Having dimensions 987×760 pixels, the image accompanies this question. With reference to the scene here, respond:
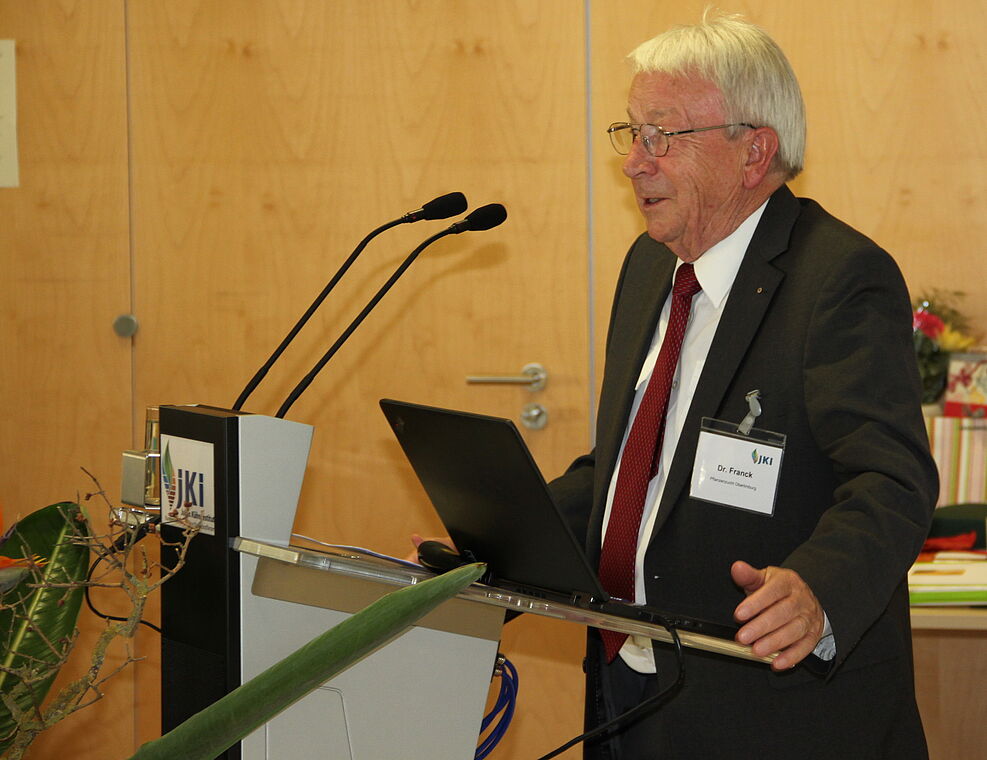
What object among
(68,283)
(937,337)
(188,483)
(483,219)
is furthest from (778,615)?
(68,283)

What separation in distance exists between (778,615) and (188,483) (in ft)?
2.05

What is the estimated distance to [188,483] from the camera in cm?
118

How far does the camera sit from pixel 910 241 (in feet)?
9.06

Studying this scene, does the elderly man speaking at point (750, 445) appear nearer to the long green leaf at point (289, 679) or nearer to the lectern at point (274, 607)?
the lectern at point (274, 607)

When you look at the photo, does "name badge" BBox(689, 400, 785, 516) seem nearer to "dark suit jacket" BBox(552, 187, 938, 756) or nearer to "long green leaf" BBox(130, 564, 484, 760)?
"dark suit jacket" BBox(552, 187, 938, 756)

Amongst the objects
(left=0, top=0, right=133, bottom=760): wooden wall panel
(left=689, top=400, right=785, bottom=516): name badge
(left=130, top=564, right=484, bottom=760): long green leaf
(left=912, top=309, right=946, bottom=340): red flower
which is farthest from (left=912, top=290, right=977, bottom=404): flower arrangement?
(left=130, top=564, right=484, bottom=760): long green leaf

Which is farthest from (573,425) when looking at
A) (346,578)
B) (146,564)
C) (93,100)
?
(146,564)

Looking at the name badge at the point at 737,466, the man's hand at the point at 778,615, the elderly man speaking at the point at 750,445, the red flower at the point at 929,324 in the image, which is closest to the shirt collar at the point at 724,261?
the elderly man speaking at the point at 750,445

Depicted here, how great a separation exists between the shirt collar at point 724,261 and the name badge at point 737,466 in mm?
233

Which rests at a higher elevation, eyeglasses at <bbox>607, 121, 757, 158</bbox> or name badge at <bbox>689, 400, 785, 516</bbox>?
eyeglasses at <bbox>607, 121, 757, 158</bbox>

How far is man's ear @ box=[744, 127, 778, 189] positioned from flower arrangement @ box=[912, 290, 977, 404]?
0.99 m

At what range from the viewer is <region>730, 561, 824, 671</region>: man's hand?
1075 mm

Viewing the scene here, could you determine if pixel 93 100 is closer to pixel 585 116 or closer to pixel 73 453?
pixel 73 453

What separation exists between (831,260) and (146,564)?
997 mm
